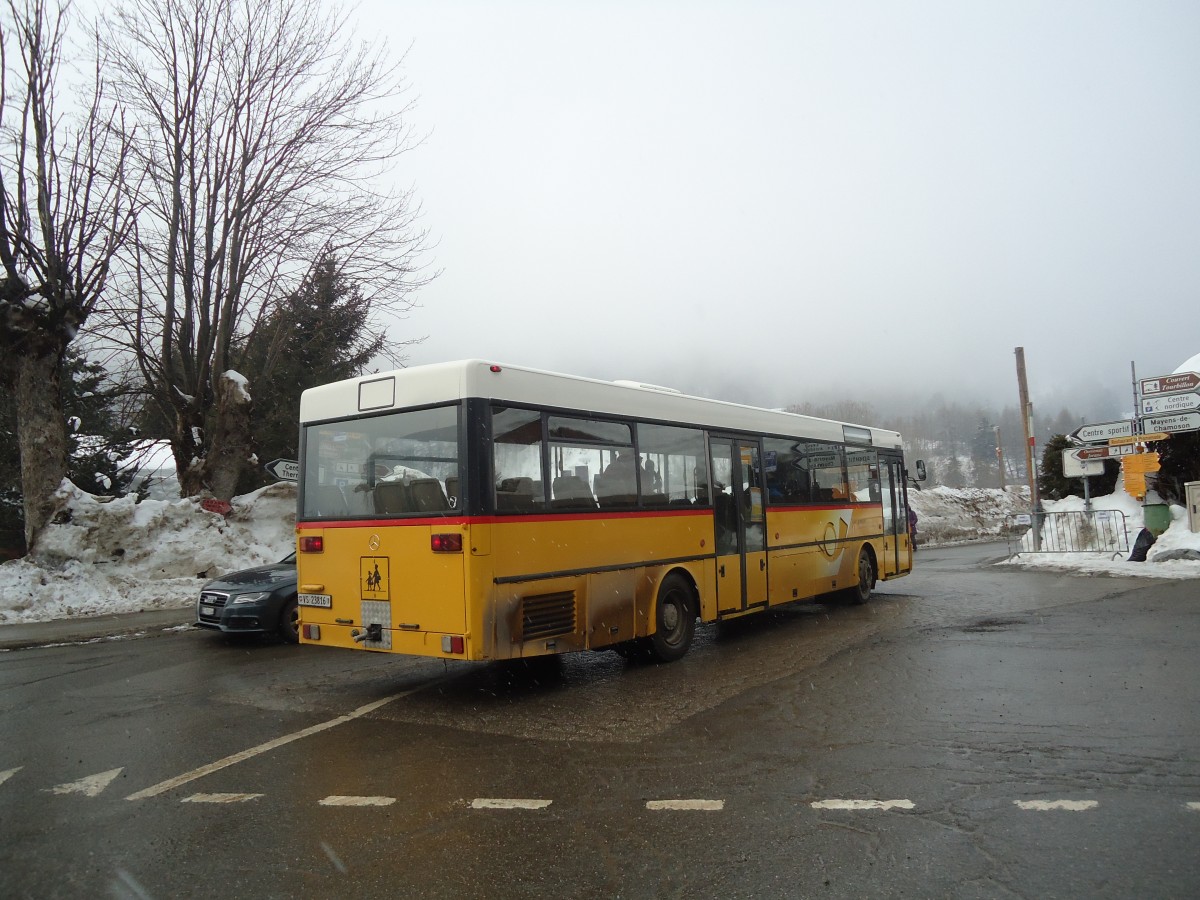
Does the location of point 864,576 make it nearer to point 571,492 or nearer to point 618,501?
point 618,501

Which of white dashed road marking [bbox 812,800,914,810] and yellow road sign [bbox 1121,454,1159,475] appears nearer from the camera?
white dashed road marking [bbox 812,800,914,810]

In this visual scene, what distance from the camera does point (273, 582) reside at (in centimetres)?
Answer: 1120

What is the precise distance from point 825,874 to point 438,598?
13.7 ft

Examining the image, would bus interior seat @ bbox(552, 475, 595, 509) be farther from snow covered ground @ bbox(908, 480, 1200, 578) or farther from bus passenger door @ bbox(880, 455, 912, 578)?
snow covered ground @ bbox(908, 480, 1200, 578)

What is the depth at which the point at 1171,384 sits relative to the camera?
1862cm

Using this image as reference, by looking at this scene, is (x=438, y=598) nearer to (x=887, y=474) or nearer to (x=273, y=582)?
(x=273, y=582)

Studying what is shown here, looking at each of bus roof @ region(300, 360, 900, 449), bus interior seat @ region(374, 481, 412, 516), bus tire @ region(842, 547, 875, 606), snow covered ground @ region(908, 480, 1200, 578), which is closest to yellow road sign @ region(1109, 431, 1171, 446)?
snow covered ground @ region(908, 480, 1200, 578)

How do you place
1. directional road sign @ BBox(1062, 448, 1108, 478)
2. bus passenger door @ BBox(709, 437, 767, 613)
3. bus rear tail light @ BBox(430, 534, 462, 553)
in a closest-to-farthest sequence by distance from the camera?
bus rear tail light @ BBox(430, 534, 462, 553) < bus passenger door @ BBox(709, 437, 767, 613) < directional road sign @ BBox(1062, 448, 1108, 478)

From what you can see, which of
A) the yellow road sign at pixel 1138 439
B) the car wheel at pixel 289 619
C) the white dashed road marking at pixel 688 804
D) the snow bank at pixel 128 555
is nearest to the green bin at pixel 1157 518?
the yellow road sign at pixel 1138 439

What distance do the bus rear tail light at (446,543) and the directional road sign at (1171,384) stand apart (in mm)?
18109

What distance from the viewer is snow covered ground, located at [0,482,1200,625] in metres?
15.4

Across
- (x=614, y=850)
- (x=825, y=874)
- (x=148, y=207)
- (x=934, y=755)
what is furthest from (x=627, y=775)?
(x=148, y=207)

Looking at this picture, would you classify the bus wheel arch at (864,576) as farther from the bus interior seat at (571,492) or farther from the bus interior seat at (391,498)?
the bus interior seat at (391,498)

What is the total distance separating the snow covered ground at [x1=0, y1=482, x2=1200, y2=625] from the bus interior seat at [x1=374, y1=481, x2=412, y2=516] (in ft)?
33.4
